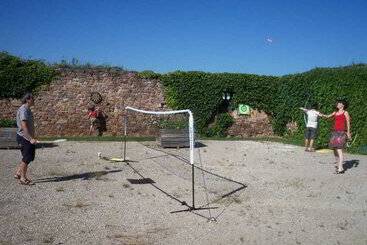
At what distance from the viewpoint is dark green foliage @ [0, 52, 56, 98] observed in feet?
64.0

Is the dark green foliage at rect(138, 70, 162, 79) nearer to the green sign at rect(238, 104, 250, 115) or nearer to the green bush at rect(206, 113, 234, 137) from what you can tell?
the green bush at rect(206, 113, 234, 137)

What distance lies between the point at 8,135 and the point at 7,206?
7.95 m

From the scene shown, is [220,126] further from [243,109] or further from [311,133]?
[311,133]

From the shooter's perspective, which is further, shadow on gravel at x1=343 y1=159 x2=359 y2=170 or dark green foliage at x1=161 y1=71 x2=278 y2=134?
dark green foliage at x1=161 y1=71 x2=278 y2=134

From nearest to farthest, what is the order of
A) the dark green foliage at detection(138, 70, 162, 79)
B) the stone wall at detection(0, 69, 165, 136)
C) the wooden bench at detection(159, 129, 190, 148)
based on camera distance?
the wooden bench at detection(159, 129, 190, 148) < the stone wall at detection(0, 69, 165, 136) < the dark green foliage at detection(138, 70, 162, 79)

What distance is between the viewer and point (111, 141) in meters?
18.3

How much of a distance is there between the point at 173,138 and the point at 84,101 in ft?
19.9

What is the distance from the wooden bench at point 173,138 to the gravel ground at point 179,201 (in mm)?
2386

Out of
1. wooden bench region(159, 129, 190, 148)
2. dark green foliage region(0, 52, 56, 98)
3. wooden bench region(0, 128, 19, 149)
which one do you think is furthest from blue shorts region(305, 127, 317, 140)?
dark green foliage region(0, 52, 56, 98)

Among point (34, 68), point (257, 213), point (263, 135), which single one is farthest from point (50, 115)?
point (257, 213)

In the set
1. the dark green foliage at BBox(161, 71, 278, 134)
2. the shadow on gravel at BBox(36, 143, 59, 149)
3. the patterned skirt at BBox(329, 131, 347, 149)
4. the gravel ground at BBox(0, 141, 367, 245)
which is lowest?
the gravel ground at BBox(0, 141, 367, 245)

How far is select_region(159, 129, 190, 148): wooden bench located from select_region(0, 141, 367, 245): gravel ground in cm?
239

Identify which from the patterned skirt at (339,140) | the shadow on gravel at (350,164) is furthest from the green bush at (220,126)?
the patterned skirt at (339,140)

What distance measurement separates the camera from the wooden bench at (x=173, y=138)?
54.5 ft
